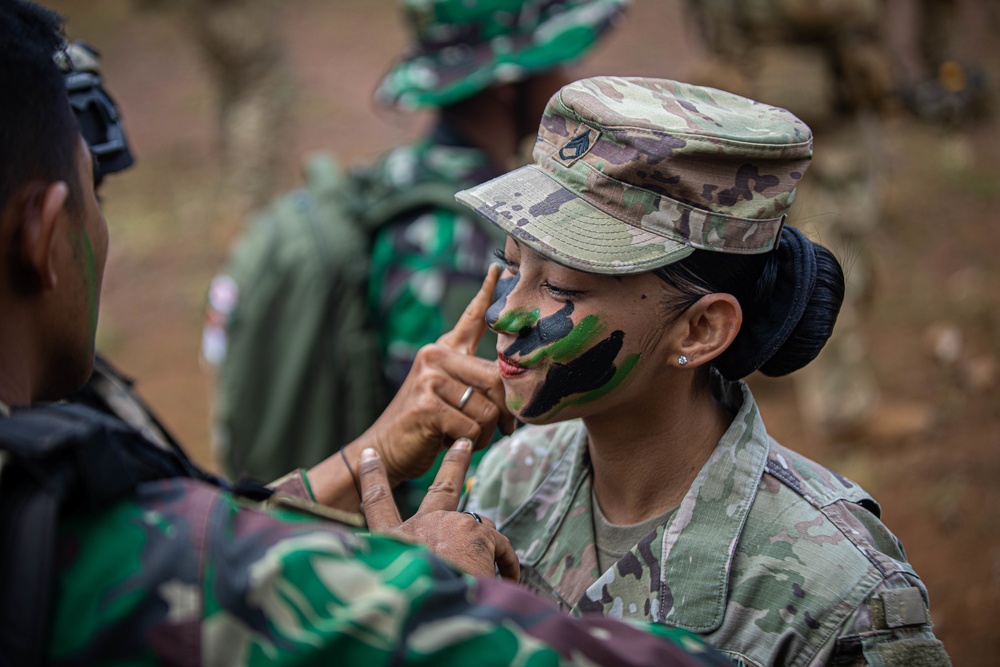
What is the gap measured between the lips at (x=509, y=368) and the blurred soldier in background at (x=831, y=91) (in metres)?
3.55

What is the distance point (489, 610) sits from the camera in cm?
139

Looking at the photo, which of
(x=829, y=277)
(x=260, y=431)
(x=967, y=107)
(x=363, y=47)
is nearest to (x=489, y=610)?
(x=829, y=277)

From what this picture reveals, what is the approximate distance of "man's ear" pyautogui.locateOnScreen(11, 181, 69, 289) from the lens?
1520mm

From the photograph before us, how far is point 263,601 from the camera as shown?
1305mm

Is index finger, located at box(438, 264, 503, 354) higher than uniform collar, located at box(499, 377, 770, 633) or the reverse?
higher

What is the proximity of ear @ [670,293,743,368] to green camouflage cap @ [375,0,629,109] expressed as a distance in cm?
185

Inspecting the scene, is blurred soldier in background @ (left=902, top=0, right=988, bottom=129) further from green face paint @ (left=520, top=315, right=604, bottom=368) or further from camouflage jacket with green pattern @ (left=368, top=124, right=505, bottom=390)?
green face paint @ (left=520, top=315, right=604, bottom=368)

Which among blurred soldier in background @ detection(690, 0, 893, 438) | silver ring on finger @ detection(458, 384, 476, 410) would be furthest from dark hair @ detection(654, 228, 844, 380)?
blurred soldier in background @ detection(690, 0, 893, 438)

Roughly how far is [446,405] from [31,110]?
3.55 feet

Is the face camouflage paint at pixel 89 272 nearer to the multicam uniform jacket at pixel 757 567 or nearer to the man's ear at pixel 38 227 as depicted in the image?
the man's ear at pixel 38 227

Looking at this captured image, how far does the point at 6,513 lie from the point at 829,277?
161 cm

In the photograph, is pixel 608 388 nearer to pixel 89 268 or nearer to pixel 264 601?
pixel 264 601

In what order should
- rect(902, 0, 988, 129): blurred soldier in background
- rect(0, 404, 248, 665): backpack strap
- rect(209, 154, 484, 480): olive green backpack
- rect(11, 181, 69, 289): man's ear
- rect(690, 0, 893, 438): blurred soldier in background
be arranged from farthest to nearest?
rect(902, 0, 988, 129): blurred soldier in background → rect(690, 0, 893, 438): blurred soldier in background → rect(209, 154, 484, 480): olive green backpack → rect(11, 181, 69, 289): man's ear → rect(0, 404, 248, 665): backpack strap

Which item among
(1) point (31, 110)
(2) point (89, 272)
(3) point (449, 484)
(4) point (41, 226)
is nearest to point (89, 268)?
(2) point (89, 272)
